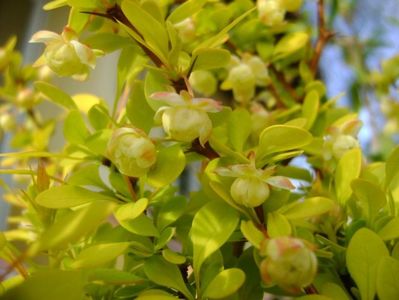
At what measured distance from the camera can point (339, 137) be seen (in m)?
0.38

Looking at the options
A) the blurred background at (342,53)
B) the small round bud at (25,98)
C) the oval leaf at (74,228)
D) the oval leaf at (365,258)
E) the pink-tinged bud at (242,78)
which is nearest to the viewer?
the oval leaf at (74,228)

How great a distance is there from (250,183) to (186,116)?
52 millimetres

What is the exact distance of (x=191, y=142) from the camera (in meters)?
0.29

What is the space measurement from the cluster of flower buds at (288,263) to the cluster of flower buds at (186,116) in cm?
8

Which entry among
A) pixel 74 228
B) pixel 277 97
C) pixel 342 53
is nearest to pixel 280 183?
pixel 74 228

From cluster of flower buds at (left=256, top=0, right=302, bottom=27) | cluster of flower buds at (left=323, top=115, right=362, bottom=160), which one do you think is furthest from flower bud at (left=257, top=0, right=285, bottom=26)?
cluster of flower buds at (left=323, top=115, right=362, bottom=160)

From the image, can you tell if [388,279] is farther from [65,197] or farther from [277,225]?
[65,197]

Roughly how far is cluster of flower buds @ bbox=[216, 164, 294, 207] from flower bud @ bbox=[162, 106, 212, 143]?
0.9 inches

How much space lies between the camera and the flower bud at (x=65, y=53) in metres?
0.30

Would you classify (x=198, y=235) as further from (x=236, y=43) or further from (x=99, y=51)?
(x=236, y=43)

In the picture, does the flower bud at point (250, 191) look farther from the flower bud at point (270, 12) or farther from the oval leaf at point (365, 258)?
the flower bud at point (270, 12)

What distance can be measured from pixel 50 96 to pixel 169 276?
0.16 meters

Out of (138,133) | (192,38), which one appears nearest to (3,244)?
(138,133)

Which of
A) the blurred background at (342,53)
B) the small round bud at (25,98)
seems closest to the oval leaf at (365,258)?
the small round bud at (25,98)
